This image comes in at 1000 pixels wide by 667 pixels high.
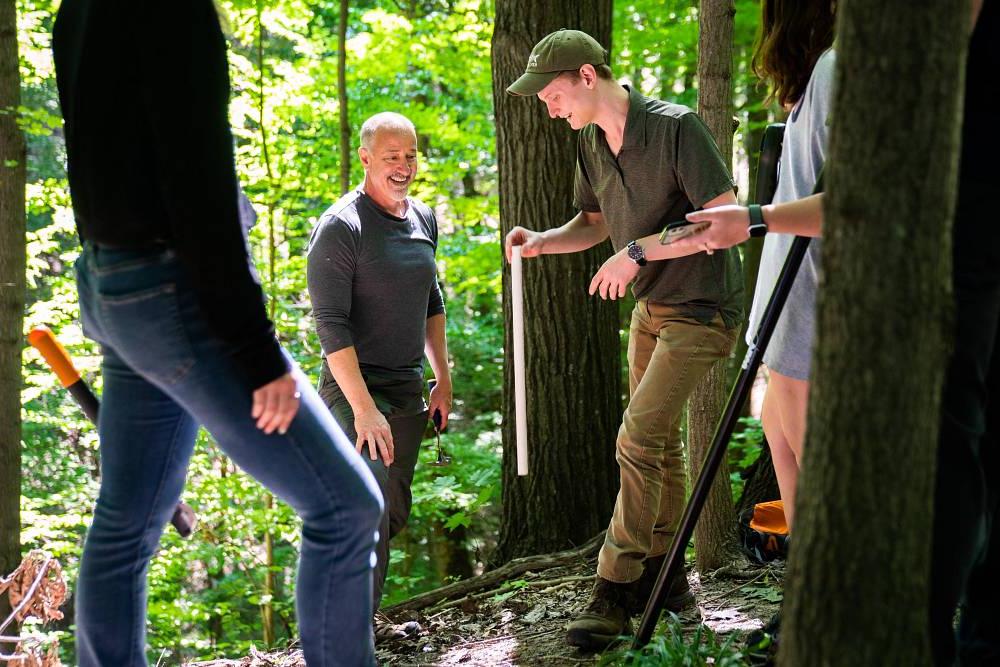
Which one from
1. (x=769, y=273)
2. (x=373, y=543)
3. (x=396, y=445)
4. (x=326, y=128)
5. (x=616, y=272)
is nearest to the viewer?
(x=373, y=543)

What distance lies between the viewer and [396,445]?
156 inches

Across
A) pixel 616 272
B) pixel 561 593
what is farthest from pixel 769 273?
pixel 561 593

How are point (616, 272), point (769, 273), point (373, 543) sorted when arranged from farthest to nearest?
point (616, 272) < point (769, 273) < point (373, 543)

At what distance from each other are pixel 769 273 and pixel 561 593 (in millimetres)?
2028

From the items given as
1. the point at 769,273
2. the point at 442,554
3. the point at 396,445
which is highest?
the point at 769,273

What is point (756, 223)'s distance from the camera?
2420mm

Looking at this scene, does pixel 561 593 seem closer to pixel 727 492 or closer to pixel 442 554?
pixel 727 492

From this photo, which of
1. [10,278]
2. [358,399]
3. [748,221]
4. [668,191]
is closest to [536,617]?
[358,399]

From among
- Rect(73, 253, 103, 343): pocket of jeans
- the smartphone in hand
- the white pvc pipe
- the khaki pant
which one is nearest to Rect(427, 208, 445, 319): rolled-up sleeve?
the white pvc pipe

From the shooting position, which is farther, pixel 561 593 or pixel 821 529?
pixel 561 593

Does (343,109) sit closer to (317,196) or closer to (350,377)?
(317,196)

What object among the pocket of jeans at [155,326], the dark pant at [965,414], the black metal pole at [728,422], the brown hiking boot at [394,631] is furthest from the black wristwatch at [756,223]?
the brown hiking boot at [394,631]

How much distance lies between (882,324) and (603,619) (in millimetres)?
1982

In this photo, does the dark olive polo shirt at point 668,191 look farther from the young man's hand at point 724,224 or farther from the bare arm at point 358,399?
the bare arm at point 358,399
